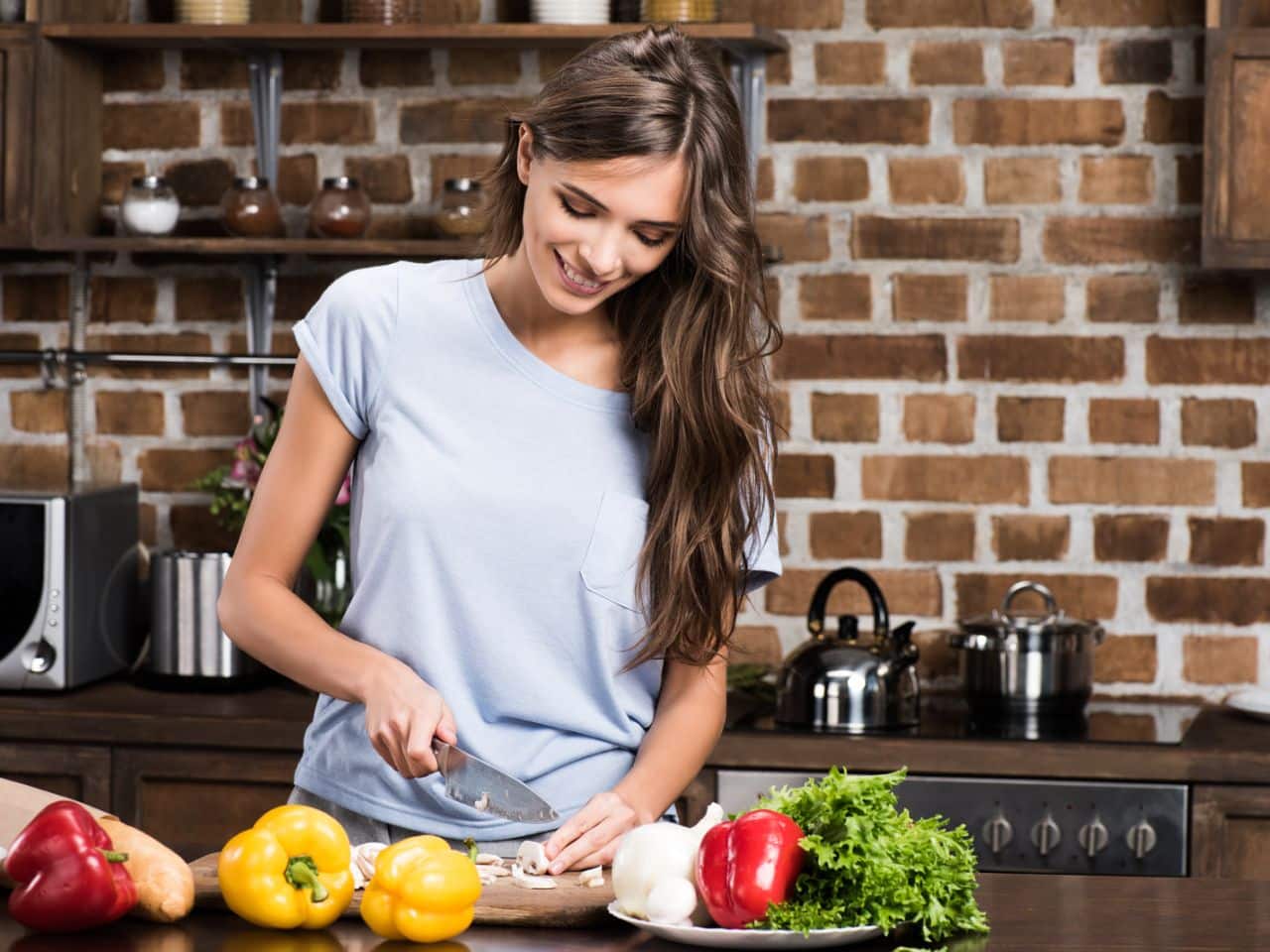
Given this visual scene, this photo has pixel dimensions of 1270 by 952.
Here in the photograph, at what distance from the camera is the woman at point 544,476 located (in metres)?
1.67

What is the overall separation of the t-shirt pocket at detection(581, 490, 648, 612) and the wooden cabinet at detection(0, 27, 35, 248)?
1663 millimetres

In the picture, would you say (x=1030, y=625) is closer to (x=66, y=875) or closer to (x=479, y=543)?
(x=479, y=543)

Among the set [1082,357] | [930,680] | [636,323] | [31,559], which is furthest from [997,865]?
[31,559]

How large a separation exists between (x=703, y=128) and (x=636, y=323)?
0.26m

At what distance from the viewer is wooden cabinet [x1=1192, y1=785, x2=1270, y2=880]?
254cm

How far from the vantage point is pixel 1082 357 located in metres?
3.04

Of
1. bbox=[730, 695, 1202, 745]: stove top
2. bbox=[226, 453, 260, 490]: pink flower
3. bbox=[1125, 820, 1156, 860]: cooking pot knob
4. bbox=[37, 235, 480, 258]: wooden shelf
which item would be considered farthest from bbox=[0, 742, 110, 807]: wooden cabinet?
bbox=[1125, 820, 1156, 860]: cooking pot knob

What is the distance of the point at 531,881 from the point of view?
151 centimetres

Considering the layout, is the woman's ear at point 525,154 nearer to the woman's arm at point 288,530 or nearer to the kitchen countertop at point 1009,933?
the woman's arm at point 288,530

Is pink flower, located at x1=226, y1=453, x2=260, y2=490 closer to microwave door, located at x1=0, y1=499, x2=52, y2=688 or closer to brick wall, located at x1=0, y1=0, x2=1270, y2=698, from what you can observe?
microwave door, located at x1=0, y1=499, x2=52, y2=688

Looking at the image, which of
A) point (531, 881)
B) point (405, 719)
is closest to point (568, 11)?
point (405, 719)

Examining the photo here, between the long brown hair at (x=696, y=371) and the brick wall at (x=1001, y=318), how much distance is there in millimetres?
1259

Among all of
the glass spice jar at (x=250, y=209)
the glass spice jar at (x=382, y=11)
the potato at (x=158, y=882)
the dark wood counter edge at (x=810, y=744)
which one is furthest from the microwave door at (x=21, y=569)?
the potato at (x=158, y=882)

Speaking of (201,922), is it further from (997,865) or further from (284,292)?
(284,292)
